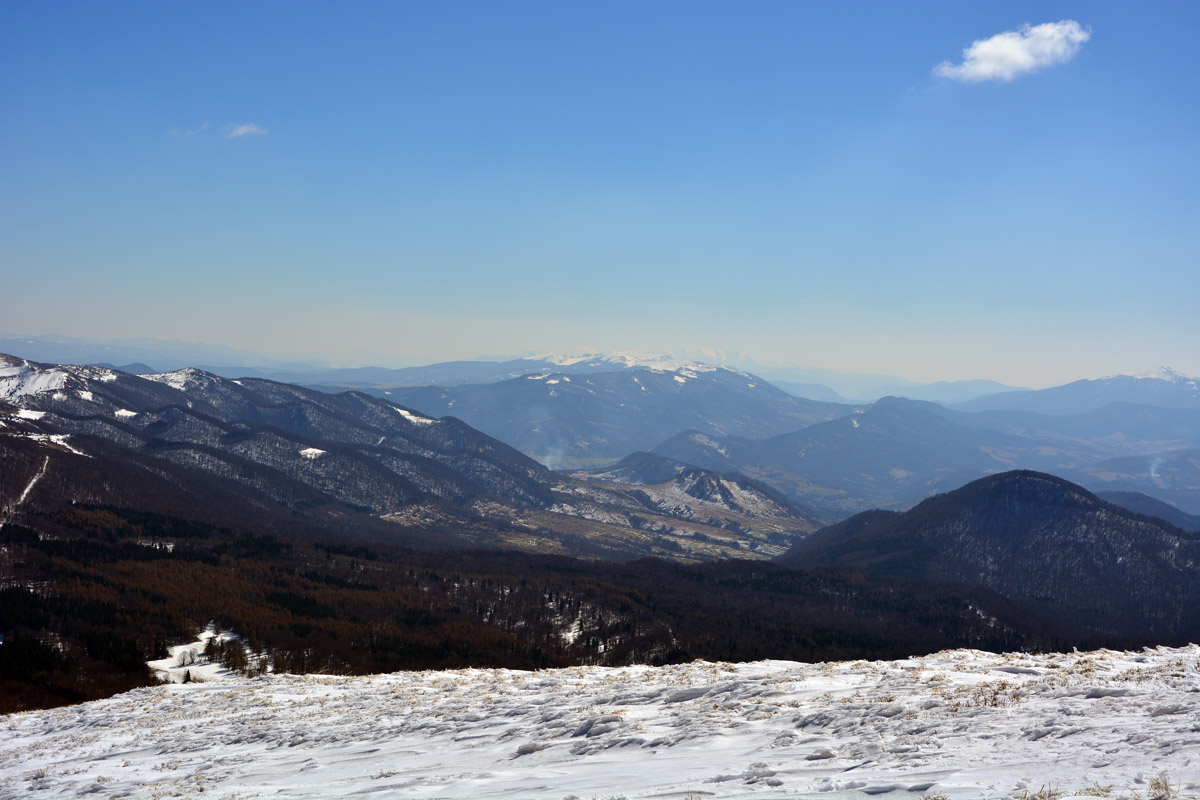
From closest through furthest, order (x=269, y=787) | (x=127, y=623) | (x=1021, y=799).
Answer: (x=1021, y=799) → (x=269, y=787) → (x=127, y=623)

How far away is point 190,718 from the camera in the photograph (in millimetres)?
42906

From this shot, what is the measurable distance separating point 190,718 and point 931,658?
156 ft

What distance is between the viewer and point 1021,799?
14.7 metres

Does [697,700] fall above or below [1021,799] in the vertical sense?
below

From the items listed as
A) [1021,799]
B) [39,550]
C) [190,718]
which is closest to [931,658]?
[1021,799]

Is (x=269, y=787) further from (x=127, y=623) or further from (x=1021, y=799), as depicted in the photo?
(x=127, y=623)

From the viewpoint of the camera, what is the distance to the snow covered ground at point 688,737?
18219mm

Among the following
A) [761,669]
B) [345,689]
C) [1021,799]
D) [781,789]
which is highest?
[1021,799]

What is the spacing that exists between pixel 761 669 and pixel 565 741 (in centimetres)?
1934

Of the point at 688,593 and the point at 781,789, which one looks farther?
the point at 688,593

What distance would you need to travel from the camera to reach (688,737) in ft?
83.0

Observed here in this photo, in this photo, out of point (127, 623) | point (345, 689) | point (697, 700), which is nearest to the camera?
point (697, 700)

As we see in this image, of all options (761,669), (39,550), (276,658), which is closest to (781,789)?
(761,669)

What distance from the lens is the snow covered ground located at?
59.8 ft
